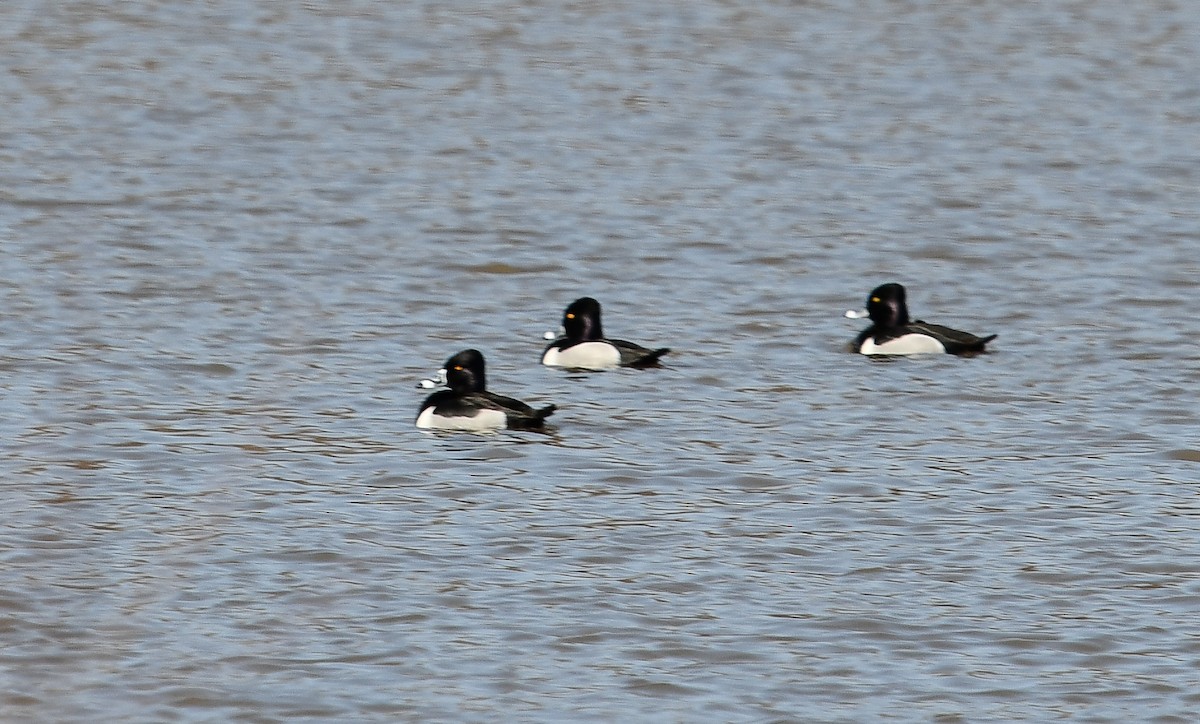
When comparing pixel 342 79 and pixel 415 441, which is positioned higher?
pixel 342 79

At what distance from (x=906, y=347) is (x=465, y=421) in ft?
13.6

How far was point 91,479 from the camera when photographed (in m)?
11.7

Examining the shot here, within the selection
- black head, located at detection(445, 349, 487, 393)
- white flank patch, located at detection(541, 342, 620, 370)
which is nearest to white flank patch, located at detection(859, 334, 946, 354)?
white flank patch, located at detection(541, 342, 620, 370)

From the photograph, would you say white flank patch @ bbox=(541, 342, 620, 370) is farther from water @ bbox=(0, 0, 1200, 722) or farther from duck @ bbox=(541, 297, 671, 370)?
water @ bbox=(0, 0, 1200, 722)

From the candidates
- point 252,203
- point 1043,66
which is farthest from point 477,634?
point 1043,66

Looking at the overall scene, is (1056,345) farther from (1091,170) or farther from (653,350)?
(1091,170)

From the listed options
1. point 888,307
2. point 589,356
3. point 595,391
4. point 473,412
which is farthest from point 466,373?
point 888,307

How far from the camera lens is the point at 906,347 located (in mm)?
16078

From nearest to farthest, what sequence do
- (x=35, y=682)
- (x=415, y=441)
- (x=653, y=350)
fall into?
(x=35, y=682), (x=415, y=441), (x=653, y=350)

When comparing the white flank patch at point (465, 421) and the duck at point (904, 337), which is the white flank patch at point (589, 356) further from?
the white flank patch at point (465, 421)

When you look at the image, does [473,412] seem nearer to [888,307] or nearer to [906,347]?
[906,347]

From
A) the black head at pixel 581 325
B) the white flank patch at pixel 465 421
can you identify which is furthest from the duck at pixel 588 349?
the white flank patch at pixel 465 421

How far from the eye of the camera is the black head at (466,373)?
45.3ft

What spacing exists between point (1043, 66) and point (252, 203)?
14369 millimetres
